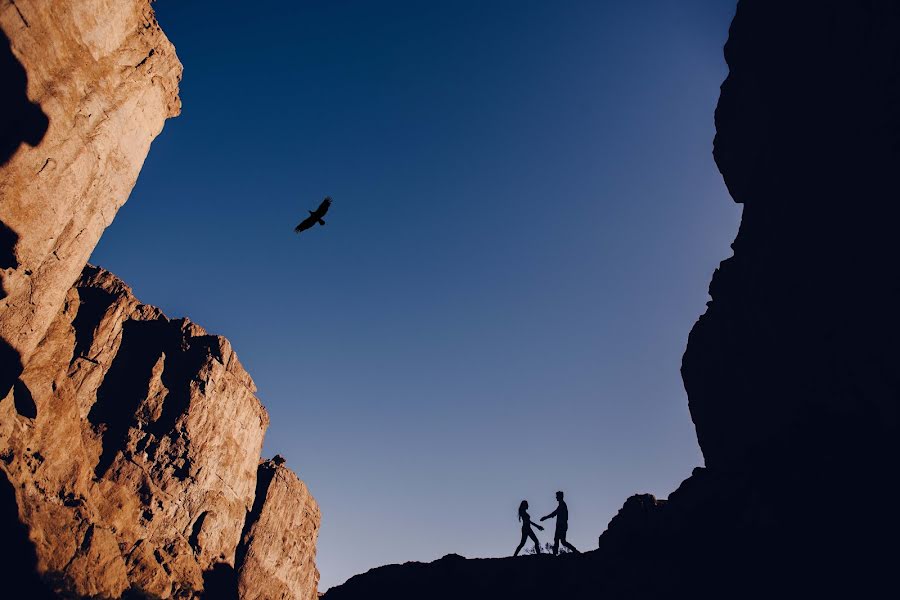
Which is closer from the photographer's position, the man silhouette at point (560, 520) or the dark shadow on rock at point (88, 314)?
the man silhouette at point (560, 520)

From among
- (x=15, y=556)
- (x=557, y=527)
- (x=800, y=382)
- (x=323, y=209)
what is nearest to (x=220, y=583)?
(x=15, y=556)

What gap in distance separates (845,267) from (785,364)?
5892 millimetres

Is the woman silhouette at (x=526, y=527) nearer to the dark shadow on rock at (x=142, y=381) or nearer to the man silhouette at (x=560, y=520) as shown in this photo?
the man silhouette at (x=560, y=520)

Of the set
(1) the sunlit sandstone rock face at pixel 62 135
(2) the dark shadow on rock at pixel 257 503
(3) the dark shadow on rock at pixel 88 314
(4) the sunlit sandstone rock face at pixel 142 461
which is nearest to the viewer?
(1) the sunlit sandstone rock face at pixel 62 135

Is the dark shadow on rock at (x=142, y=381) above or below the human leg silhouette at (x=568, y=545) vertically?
above

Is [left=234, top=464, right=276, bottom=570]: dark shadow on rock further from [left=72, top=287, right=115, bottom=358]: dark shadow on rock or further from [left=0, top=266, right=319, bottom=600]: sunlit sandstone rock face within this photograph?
[left=72, top=287, right=115, bottom=358]: dark shadow on rock

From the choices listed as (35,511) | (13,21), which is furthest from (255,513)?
(13,21)

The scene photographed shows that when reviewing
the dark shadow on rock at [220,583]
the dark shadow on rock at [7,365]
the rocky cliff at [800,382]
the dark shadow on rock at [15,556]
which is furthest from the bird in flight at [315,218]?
the dark shadow on rock at [220,583]

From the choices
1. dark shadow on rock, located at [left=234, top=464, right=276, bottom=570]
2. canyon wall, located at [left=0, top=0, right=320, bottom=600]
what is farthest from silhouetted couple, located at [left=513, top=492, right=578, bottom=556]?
dark shadow on rock, located at [left=234, top=464, right=276, bottom=570]

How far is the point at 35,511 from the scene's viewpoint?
41625 mm

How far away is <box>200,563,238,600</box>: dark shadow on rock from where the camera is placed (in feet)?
198

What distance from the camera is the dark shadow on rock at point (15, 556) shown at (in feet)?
118

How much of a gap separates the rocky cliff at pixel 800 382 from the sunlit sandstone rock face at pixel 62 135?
2487 cm

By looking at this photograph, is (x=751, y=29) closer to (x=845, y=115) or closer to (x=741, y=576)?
(x=845, y=115)
